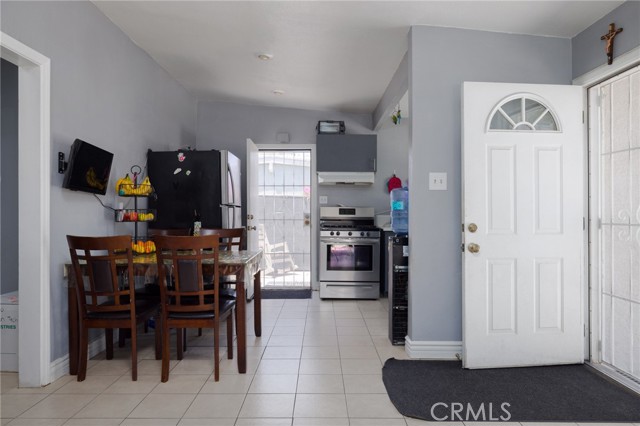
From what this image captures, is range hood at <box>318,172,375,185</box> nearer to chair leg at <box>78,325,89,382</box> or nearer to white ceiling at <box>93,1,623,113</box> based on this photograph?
white ceiling at <box>93,1,623,113</box>

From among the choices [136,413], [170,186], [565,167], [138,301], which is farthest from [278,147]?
[136,413]

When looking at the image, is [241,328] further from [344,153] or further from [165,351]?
[344,153]

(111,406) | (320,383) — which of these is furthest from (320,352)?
(111,406)

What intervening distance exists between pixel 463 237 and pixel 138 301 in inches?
94.0

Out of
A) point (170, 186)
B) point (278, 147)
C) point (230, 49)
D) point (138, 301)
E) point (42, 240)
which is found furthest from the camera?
point (278, 147)

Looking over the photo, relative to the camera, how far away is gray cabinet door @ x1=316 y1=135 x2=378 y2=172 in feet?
17.7

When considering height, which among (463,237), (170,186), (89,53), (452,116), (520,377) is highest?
(89,53)

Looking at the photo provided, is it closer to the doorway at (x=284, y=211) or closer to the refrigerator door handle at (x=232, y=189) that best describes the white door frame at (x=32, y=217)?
the refrigerator door handle at (x=232, y=189)

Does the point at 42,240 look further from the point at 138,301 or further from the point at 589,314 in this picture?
the point at 589,314

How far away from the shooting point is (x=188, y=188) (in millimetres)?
4109

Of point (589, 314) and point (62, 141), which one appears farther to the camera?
point (589, 314)

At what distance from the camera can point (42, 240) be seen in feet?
8.22

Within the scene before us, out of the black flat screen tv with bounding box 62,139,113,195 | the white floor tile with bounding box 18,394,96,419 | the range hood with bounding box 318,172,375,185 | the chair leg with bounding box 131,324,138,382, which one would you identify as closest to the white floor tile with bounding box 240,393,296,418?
the chair leg with bounding box 131,324,138,382

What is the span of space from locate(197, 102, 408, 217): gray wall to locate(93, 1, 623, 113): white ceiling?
2.82 ft
